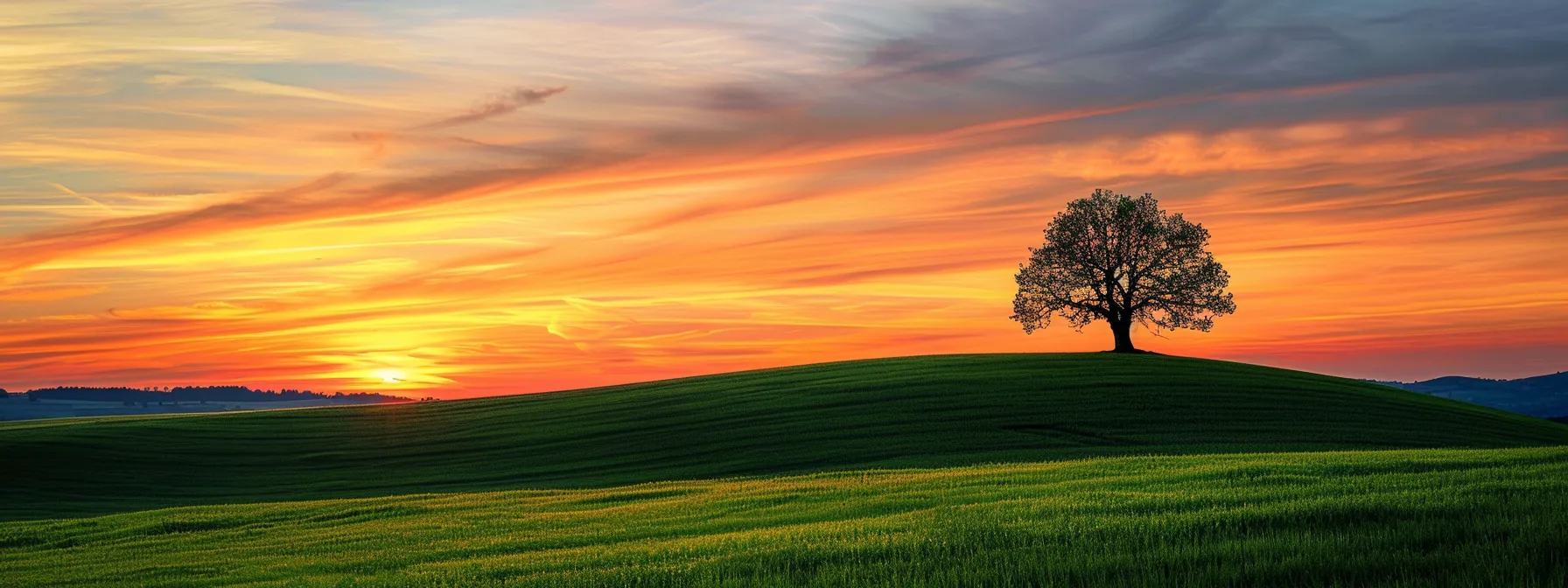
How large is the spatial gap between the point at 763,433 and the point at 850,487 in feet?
71.7

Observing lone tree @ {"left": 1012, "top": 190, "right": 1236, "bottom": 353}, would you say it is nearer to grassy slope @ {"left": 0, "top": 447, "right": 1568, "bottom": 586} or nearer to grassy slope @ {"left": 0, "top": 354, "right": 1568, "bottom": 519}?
grassy slope @ {"left": 0, "top": 354, "right": 1568, "bottom": 519}

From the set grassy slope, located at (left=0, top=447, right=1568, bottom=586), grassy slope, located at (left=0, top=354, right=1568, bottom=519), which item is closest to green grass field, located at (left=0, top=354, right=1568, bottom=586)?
grassy slope, located at (left=0, top=447, right=1568, bottom=586)

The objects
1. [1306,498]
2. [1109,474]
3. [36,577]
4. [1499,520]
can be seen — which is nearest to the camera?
[1499,520]

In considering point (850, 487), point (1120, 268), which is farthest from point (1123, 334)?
point (850, 487)

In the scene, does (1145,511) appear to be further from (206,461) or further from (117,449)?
(117,449)

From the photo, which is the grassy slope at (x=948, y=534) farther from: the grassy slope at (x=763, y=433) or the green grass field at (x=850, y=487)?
the grassy slope at (x=763, y=433)

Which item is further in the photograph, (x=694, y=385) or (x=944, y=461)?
(x=694, y=385)

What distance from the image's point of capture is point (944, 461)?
3175cm

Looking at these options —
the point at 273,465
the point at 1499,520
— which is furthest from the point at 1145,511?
the point at 273,465

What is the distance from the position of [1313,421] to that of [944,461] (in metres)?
17.3

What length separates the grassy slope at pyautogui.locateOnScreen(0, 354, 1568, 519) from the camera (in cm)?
3647

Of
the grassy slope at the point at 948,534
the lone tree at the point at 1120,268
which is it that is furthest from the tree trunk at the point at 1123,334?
the grassy slope at the point at 948,534

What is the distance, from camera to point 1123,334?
63.8 m

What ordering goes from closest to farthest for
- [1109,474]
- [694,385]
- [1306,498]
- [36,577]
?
[1306,498] → [36,577] → [1109,474] → [694,385]
